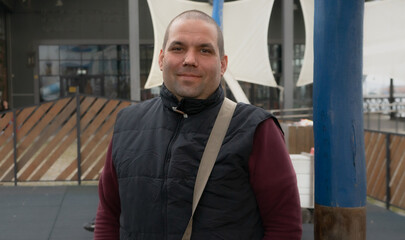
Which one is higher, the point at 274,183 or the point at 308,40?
the point at 308,40

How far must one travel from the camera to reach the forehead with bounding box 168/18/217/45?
1974mm

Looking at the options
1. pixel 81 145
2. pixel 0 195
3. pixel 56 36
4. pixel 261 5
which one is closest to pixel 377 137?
pixel 81 145

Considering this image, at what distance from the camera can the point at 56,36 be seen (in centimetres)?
2436

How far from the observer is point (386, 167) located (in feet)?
25.7

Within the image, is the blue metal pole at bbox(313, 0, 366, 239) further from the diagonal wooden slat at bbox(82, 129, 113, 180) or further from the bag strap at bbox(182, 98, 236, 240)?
the diagonal wooden slat at bbox(82, 129, 113, 180)

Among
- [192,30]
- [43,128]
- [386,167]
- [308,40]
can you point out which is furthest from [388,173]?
[308,40]

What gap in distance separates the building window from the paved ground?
16136 millimetres

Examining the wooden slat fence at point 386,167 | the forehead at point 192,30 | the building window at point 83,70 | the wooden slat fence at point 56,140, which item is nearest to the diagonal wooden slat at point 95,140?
the wooden slat fence at point 56,140

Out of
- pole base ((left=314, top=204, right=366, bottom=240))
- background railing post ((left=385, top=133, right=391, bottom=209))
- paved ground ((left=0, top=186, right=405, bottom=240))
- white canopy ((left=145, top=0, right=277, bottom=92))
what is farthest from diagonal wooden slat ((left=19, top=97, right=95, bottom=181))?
white canopy ((left=145, top=0, right=277, bottom=92))

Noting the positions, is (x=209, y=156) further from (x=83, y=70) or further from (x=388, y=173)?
(x=83, y=70)

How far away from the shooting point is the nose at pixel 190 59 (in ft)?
6.39

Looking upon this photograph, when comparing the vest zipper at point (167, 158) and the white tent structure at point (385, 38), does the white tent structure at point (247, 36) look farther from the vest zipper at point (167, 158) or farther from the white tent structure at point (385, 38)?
the vest zipper at point (167, 158)

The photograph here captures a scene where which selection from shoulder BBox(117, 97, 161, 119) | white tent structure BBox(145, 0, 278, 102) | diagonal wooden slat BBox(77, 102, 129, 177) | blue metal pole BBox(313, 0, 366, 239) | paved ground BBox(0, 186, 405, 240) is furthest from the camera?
white tent structure BBox(145, 0, 278, 102)

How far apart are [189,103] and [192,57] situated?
0.60 feet
